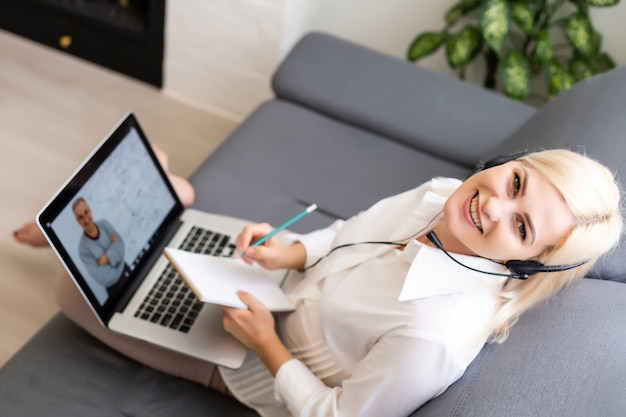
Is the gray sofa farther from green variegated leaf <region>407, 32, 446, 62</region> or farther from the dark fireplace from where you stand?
the dark fireplace

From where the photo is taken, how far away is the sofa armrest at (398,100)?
1.93 meters

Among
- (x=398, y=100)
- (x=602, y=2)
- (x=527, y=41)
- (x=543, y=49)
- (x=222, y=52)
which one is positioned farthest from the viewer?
(x=222, y=52)

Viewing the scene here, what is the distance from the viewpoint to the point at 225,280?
133cm

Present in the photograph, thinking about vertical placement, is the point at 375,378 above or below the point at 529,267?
below

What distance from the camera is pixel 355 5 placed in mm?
2613

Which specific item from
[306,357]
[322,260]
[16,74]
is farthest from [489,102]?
[16,74]

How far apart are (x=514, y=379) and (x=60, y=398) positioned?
31.6 inches

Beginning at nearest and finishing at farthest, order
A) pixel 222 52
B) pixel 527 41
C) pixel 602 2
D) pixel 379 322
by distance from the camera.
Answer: pixel 379 322 → pixel 602 2 → pixel 527 41 → pixel 222 52

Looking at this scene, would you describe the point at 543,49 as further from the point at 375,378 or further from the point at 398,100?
the point at 375,378

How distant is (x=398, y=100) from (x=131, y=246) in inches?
35.9

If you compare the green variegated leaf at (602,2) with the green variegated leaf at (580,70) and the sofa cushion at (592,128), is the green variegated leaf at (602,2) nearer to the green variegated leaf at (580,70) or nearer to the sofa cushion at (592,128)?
the green variegated leaf at (580,70)

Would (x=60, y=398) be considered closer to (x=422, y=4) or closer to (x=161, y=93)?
(x=161, y=93)

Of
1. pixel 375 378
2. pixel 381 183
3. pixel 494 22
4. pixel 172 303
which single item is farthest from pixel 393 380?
pixel 494 22

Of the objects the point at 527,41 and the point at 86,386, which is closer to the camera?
the point at 86,386
